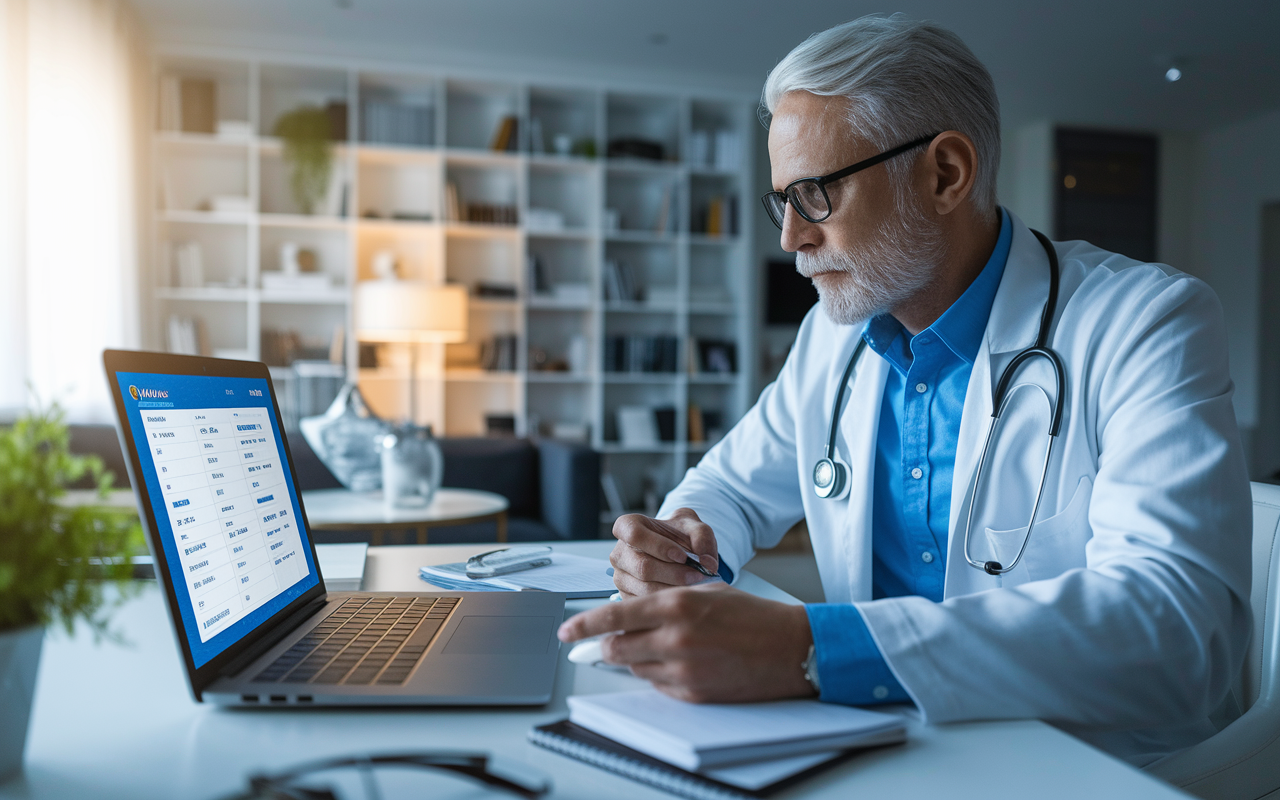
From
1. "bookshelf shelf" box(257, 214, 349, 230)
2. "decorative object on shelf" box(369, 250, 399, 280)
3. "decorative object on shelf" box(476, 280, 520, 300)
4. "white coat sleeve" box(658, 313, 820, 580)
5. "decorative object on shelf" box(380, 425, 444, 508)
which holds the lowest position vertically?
"decorative object on shelf" box(380, 425, 444, 508)

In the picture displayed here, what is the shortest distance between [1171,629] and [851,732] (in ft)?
1.06

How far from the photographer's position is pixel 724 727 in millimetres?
543

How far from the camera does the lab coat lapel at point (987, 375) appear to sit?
41.2 inches

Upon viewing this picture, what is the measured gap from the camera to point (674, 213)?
5.49m

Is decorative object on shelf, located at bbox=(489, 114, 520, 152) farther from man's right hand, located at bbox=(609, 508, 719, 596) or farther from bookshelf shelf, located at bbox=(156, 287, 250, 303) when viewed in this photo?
man's right hand, located at bbox=(609, 508, 719, 596)

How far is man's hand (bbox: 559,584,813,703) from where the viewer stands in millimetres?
602

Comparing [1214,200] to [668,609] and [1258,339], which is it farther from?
[668,609]

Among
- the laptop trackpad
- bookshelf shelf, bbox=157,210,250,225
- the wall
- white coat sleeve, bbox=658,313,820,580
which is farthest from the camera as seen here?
the wall

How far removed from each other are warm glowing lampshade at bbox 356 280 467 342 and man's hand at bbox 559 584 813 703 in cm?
369

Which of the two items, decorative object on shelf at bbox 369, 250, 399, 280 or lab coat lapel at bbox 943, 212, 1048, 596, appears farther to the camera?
decorative object on shelf at bbox 369, 250, 399, 280

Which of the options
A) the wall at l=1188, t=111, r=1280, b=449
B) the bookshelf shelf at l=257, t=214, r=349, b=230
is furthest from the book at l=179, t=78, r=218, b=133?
the wall at l=1188, t=111, r=1280, b=449

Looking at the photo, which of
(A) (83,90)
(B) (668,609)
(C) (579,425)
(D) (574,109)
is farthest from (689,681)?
(D) (574,109)

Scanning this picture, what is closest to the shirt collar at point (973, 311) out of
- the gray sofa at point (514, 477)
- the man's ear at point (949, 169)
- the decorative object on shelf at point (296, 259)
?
the man's ear at point (949, 169)

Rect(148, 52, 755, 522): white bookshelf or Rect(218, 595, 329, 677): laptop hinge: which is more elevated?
Rect(148, 52, 755, 522): white bookshelf
